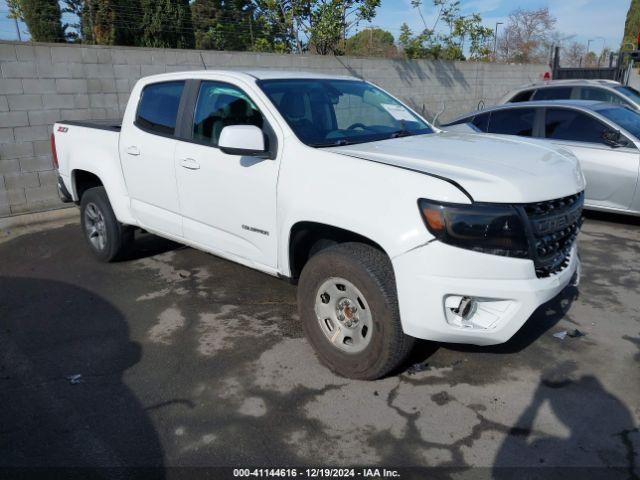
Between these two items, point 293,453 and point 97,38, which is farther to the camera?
point 97,38

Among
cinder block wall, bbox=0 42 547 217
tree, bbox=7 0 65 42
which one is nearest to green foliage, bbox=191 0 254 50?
tree, bbox=7 0 65 42

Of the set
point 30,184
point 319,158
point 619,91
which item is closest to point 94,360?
point 319,158

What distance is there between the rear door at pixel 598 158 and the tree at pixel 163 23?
9.51m

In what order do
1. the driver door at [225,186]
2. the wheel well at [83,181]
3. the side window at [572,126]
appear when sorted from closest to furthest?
1. the driver door at [225,186]
2. the wheel well at [83,181]
3. the side window at [572,126]

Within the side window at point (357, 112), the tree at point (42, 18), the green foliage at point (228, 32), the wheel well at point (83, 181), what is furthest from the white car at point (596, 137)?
the tree at point (42, 18)

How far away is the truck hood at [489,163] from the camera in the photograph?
292cm

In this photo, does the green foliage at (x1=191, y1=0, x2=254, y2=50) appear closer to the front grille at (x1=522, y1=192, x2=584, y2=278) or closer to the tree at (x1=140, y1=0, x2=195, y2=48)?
the tree at (x1=140, y1=0, x2=195, y2=48)

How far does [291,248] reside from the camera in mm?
3695

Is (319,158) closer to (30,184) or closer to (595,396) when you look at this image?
(595,396)

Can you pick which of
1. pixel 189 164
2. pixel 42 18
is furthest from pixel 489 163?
pixel 42 18

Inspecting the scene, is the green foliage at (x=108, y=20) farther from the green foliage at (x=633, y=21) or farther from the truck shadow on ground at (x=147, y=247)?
the green foliage at (x=633, y=21)

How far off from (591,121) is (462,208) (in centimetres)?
490

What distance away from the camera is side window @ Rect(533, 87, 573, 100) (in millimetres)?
10406

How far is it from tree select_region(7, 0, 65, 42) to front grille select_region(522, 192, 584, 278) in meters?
12.7
